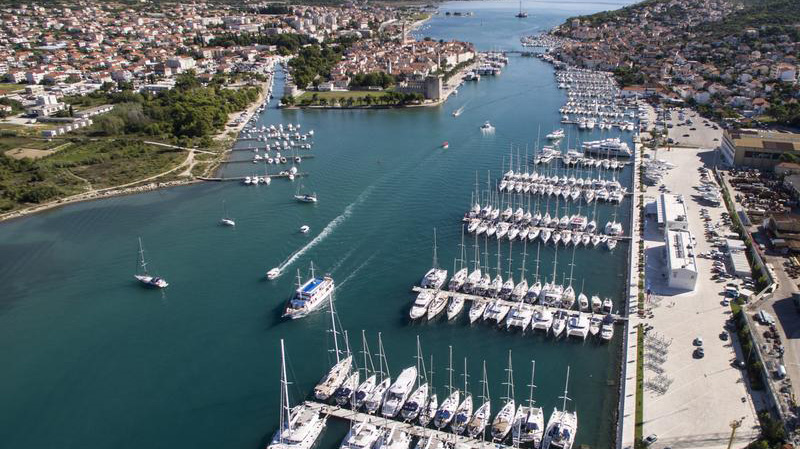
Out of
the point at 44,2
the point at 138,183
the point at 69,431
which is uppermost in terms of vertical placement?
the point at 44,2

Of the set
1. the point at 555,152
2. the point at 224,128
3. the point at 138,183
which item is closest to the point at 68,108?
the point at 224,128

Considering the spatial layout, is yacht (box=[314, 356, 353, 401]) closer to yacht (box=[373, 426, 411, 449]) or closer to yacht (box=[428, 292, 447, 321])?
yacht (box=[373, 426, 411, 449])

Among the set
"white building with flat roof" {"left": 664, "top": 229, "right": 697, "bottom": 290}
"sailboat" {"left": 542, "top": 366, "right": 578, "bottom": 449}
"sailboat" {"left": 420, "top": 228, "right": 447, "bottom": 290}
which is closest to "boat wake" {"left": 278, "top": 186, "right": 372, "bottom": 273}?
"sailboat" {"left": 420, "top": 228, "right": 447, "bottom": 290}

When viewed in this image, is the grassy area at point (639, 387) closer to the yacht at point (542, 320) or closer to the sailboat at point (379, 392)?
the yacht at point (542, 320)

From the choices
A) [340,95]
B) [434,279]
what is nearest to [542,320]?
[434,279]

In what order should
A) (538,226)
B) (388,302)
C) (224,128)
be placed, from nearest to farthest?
(388,302) < (538,226) < (224,128)

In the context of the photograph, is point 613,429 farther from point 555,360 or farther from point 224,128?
point 224,128
